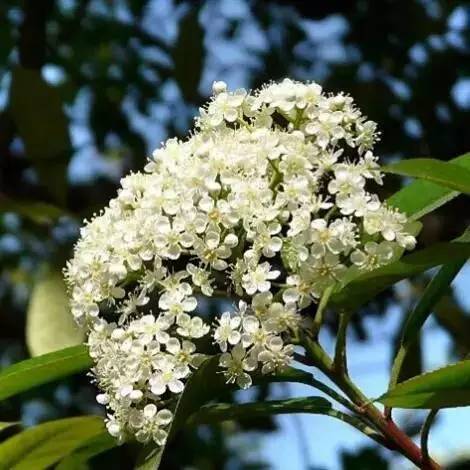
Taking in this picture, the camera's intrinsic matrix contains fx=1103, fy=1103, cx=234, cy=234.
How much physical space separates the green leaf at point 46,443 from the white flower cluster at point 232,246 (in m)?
0.18

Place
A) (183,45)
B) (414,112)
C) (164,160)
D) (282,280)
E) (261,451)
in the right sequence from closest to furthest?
(164,160) < (282,280) < (183,45) < (414,112) < (261,451)

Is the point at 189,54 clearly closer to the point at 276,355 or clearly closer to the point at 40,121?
the point at 40,121

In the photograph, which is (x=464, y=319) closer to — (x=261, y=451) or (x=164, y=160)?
(x=164, y=160)

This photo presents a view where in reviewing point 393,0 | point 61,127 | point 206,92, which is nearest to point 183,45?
point 206,92

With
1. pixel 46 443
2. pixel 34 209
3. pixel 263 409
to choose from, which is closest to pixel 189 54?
pixel 34 209

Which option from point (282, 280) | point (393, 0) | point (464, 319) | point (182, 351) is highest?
point (393, 0)

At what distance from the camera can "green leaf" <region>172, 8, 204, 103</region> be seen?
7.50 ft

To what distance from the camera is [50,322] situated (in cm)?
177

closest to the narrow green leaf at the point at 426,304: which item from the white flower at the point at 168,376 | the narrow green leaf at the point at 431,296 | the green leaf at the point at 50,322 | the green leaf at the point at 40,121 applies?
the narrow green leaf at the point at 431,296

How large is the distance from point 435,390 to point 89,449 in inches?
15.9

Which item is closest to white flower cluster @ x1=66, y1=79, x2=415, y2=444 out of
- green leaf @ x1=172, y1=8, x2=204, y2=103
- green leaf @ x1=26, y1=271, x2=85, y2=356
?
green leaf @ x1=26, y1=271, x2=85, y2=356

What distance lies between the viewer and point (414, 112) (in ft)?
8.93

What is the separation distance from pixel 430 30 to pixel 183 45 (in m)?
0.71

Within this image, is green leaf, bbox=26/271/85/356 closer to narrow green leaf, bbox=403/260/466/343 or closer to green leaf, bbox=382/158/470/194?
narrow green leaf, bbox=403/260/466/343
